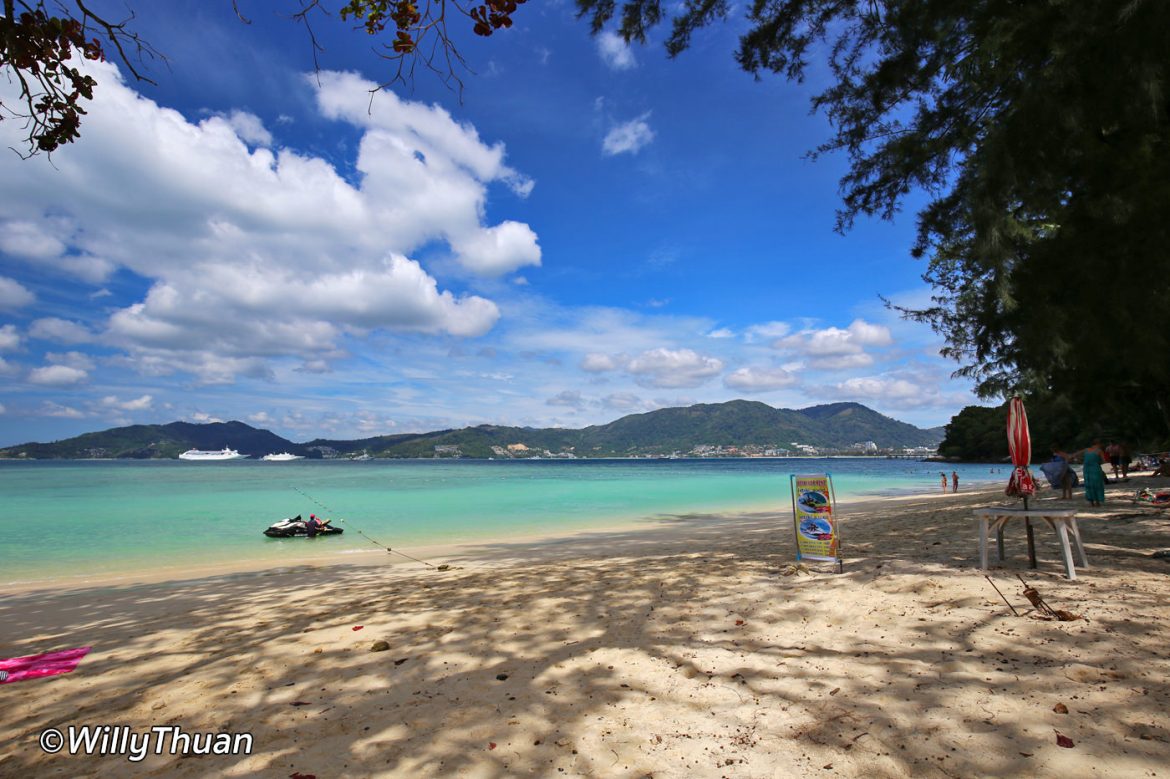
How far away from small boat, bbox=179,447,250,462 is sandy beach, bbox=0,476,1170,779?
193 metres

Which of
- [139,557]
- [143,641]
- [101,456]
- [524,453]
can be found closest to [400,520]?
[139,557]

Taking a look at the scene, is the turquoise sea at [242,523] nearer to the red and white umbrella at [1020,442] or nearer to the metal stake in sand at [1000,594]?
the metal stake in sand at [1000,594]

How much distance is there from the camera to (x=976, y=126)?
6.32 meters

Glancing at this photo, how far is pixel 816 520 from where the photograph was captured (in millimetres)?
6836

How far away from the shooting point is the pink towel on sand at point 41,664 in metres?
4.45

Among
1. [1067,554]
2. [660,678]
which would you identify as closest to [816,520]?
[1067,554]

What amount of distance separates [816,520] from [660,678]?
3993 millimetres

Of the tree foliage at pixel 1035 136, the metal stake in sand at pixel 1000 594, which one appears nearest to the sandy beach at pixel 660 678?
the metal stake in sand at pixel 1000 594

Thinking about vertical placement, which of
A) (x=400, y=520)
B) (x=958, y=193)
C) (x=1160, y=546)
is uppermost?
(x=958, y=193)

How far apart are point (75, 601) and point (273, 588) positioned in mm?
2907

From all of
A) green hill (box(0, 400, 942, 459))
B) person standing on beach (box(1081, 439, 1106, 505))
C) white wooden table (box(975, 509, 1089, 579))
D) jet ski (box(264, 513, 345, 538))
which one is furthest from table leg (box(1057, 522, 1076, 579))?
green hill (box(0, 400, 942, 459))

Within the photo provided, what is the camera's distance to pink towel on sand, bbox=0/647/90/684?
4.45 m

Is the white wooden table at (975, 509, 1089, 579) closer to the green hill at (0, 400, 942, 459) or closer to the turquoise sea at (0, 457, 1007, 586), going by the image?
the turquoise sea at (0, 457, 1007, 586)

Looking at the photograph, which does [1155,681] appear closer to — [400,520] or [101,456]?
[400,520]
